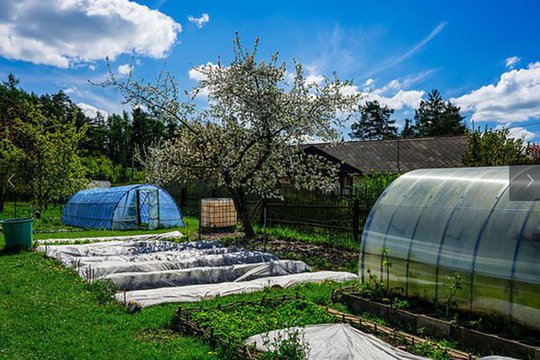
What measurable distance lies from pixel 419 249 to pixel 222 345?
10.5ft

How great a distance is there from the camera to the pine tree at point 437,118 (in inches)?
1965

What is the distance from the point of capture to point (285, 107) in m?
13.9

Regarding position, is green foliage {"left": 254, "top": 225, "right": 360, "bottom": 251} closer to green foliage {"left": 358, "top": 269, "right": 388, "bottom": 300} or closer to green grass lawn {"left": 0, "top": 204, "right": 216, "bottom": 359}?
green foliage {"left": 358, "top": 269, "right": 388, "bottom": 300}

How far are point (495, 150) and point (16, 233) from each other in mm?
14884

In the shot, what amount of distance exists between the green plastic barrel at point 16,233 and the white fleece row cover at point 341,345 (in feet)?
31.0

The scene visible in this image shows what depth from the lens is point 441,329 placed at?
206 inches

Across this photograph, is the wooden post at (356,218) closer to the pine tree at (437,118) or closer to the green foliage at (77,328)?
the green foliage at (77,328)

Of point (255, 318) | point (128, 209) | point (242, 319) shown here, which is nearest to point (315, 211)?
point (128, 209)

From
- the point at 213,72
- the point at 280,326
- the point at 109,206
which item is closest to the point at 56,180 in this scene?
the point at 109,206

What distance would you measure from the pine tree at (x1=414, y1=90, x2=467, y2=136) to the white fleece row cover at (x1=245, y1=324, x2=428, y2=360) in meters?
47.9

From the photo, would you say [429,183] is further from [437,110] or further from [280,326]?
[437,110]

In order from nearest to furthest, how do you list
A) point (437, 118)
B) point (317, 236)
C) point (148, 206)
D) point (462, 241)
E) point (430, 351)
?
point (430, 351) → point (462, 241) → point (317, 236) → point (148, 206) → point (437, 118)

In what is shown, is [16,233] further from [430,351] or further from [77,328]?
[430,351]

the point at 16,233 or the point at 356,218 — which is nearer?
the point at 16,233
